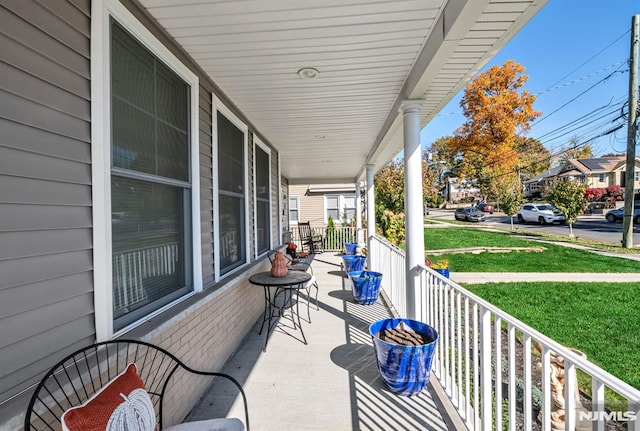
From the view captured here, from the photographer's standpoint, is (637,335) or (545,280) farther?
(545,280)

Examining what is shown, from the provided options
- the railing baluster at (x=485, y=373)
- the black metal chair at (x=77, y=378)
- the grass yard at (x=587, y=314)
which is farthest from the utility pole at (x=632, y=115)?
the black metal chair at (x=77, y=378)

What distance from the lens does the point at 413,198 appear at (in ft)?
9.74

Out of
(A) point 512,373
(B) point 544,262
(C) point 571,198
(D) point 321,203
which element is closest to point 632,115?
(C) point 571,198

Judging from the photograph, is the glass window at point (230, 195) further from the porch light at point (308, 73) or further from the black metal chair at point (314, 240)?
the black metal chair at point (314, 240)

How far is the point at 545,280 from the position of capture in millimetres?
6004

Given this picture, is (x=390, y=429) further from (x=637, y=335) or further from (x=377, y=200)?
(x=377, y=200)

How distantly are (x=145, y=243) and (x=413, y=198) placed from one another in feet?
7.40

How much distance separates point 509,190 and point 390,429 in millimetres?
18706

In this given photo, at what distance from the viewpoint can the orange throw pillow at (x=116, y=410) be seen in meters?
1.05

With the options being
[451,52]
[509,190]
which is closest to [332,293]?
[451,52]

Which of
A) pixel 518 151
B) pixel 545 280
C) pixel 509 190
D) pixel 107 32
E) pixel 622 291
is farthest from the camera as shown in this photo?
pixel 518 151

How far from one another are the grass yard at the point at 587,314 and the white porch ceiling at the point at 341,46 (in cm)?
291

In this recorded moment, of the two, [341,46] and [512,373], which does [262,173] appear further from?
[512,373]

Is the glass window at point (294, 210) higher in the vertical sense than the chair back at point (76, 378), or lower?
higher
